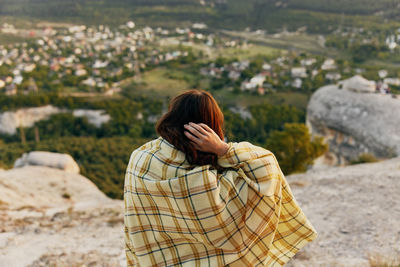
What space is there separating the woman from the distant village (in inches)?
1134

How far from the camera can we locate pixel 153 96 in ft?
135

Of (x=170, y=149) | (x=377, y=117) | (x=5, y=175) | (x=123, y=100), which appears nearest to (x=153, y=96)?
(x=123, y=100)

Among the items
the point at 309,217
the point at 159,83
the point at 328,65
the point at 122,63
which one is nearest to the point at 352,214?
the point at 309,217

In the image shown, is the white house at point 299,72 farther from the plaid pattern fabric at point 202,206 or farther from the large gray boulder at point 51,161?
the plaid pattern fabric at point 202,206

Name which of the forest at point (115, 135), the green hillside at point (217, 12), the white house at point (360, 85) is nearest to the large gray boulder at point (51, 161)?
the forest at point (115, 135)

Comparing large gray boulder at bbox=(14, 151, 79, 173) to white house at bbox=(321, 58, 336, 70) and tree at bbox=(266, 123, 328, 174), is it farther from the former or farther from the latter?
white house at bbox=(321, 58, 336, 70)

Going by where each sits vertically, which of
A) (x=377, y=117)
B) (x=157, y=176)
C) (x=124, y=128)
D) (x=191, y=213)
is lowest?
(x=124, y=128)

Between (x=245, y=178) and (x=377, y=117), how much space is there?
18511 mm

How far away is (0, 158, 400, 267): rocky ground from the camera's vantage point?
4211 millimetres

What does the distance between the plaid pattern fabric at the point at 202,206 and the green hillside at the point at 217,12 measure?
61908 millimetres

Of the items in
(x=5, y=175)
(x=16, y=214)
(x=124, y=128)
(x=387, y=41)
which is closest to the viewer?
(x=16, y=214)

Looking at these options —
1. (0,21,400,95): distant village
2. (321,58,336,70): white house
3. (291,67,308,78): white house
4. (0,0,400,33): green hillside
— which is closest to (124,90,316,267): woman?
(0,21,400,95): distant village

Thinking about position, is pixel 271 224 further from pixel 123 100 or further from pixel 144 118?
pixel 123 100

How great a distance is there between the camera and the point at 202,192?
5.67ft
